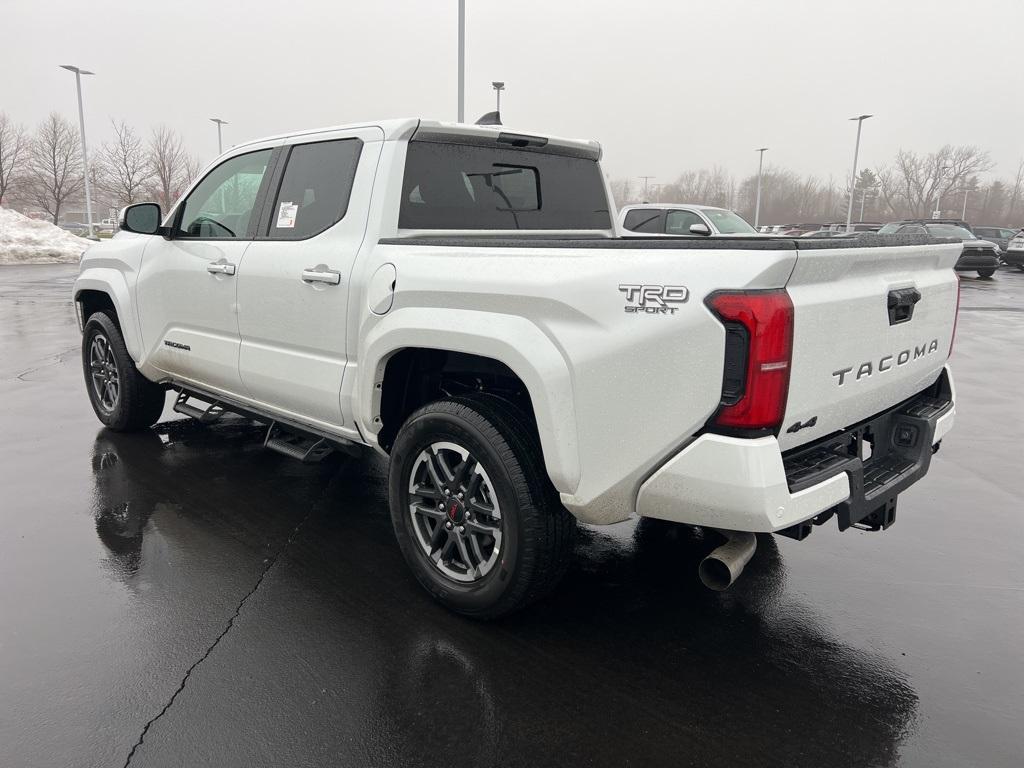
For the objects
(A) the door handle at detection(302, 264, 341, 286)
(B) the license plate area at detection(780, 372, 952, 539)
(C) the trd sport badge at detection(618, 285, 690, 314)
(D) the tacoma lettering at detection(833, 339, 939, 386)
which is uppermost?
(C) the trd sport badge at detection(618, 285, 690, 314)

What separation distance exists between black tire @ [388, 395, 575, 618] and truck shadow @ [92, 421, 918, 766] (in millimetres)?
184

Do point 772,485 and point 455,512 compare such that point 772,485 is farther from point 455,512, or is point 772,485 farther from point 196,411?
point 196,411

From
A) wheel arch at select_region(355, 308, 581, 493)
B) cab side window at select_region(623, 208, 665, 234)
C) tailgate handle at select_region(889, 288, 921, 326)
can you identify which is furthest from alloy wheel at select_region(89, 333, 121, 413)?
cab side window at select_region(623, 208, 665, 234)

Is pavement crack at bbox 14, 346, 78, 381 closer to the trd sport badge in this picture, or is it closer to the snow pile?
the trd sport badge

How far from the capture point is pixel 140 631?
3.14 meters

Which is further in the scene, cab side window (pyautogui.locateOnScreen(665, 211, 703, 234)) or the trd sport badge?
cab side window (pyautogui.locateOnScreen(665, 211, 703, 234))

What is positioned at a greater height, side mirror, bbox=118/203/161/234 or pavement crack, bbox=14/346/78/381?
side mirror, bbox=118/203/161/234

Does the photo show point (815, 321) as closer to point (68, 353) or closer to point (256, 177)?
point (256, 177)

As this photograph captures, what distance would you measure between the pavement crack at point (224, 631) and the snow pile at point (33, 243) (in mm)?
27952

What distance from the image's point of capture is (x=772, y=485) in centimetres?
236

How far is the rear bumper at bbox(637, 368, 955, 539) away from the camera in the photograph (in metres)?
2.37

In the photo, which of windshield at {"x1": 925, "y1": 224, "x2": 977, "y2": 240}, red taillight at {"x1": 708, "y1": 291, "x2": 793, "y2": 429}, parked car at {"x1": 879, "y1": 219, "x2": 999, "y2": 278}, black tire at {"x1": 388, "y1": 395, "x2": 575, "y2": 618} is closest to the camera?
red taillight at {"x1": 708, "y1": 291, "x2": 793, "y2": 429}

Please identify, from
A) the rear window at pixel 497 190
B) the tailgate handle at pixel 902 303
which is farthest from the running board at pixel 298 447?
the tailgate handle at pixel 902 303

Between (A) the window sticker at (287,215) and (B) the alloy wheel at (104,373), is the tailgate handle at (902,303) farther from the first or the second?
(B) the alloy wheel at (104,373)
